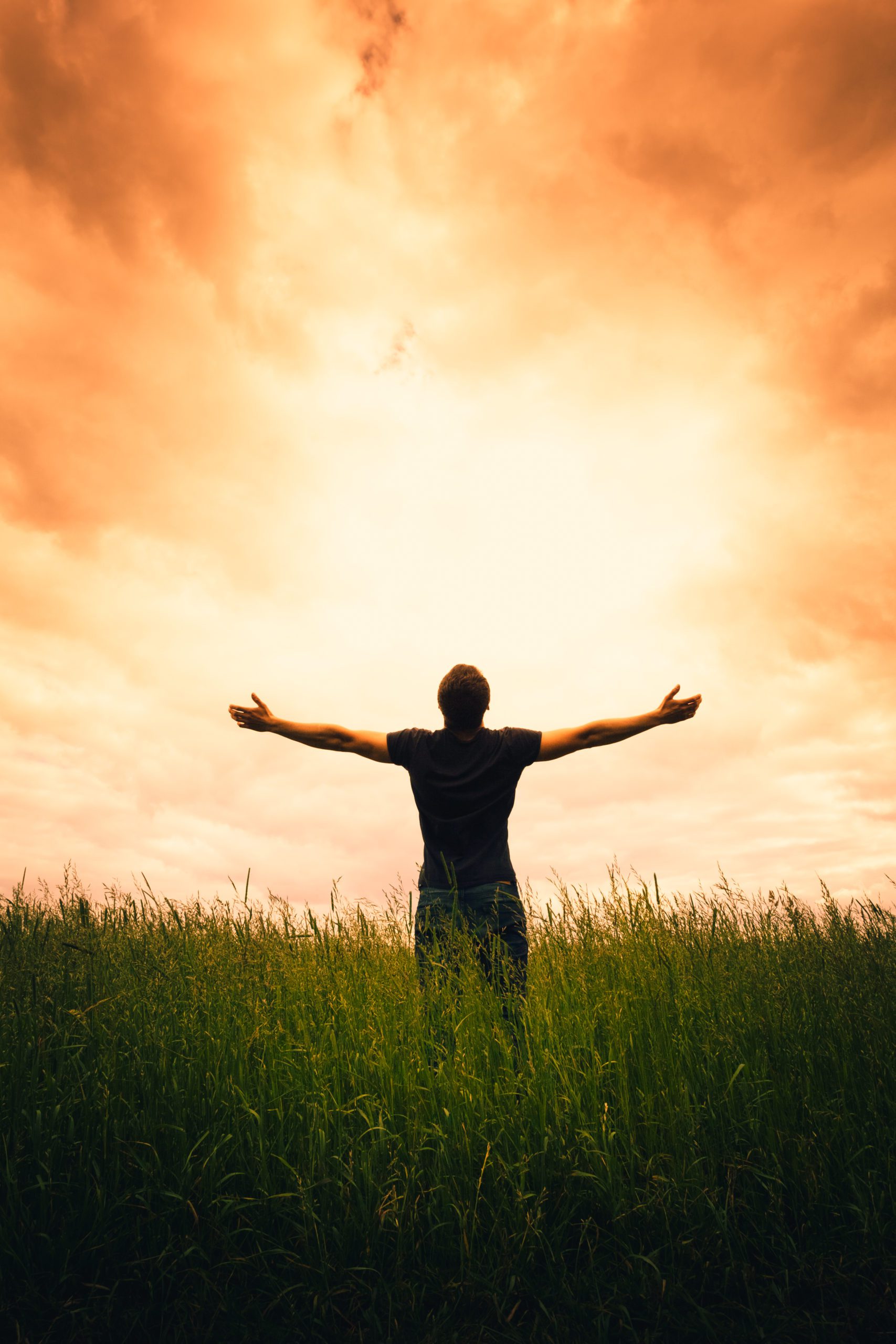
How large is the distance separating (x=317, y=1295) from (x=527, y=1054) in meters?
1.42

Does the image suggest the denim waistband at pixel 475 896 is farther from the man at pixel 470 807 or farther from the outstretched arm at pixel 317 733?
the outstretched arm at pixel 317 733

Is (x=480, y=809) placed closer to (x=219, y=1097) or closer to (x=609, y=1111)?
(x=609, y=1111)

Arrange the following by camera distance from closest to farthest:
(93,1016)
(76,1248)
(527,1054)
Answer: (76,1248), (527,1054), (93,1016)

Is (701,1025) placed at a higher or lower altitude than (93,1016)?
lower

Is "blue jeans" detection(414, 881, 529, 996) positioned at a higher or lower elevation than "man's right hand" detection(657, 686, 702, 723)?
lower

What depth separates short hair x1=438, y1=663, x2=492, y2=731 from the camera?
4125mm

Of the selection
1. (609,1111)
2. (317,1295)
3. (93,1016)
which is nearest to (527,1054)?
(609,1111)

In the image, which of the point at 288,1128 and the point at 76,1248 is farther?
the point at 288,1128

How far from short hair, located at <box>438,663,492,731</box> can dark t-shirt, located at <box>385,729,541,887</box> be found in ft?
0.31

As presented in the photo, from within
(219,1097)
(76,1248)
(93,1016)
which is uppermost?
(93,1016)

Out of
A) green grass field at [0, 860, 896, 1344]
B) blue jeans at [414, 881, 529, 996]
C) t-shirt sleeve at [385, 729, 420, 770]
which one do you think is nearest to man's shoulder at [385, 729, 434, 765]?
t-shirt sleeve at [385, 729, 420, 770]

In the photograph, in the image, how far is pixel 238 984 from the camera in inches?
161

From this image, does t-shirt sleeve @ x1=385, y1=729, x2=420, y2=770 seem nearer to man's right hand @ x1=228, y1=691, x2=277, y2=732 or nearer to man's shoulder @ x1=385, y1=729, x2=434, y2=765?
man's shoulder @ x1=385, y1=729, x2=434, y2=765

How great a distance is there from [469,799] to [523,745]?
1.57 ft
